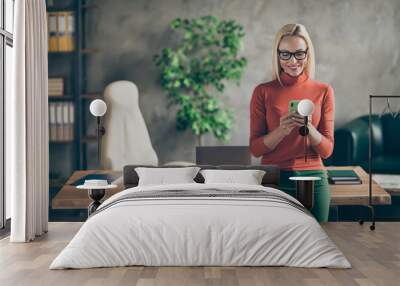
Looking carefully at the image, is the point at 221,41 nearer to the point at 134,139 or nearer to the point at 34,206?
the point at 134,139

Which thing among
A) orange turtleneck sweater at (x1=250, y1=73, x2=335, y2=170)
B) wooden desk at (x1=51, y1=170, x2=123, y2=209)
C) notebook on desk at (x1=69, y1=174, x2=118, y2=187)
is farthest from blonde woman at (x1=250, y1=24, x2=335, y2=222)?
wooden desk at (x1=51, y1=170, x2=123, y2=209)

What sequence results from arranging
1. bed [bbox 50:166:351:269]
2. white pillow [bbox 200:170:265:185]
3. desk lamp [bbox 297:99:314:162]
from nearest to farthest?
1. bed [bbox 50:166:351:269]
2. white pillow [bbox 200:170:265:185]
3. desk lamp [bbox 297:99:314:162]

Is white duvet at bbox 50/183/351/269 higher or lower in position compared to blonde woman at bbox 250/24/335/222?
lower

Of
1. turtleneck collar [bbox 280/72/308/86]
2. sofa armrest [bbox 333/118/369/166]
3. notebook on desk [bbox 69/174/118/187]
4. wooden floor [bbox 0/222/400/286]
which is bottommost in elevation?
wooden floor [bbox 0/222/400/286]

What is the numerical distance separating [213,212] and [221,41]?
310 cm

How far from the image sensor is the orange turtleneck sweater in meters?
Answer: 6.86

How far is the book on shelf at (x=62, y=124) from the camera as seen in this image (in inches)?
273

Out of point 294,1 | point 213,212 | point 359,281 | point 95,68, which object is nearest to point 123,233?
point 213,212

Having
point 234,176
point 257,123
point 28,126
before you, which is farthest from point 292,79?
point 28,126

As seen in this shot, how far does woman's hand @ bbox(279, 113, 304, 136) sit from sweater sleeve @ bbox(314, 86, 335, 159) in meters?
0.25

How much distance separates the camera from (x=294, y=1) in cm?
696

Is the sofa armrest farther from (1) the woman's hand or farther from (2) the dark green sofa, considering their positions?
(1) the woman's hand

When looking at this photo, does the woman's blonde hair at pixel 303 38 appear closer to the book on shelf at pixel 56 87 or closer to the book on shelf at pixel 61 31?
the book on shelf at pixel 61 31

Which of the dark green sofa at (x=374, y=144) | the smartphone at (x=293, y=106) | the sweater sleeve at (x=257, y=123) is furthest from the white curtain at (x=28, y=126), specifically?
the dark green sofa at (x=374, y=144)
